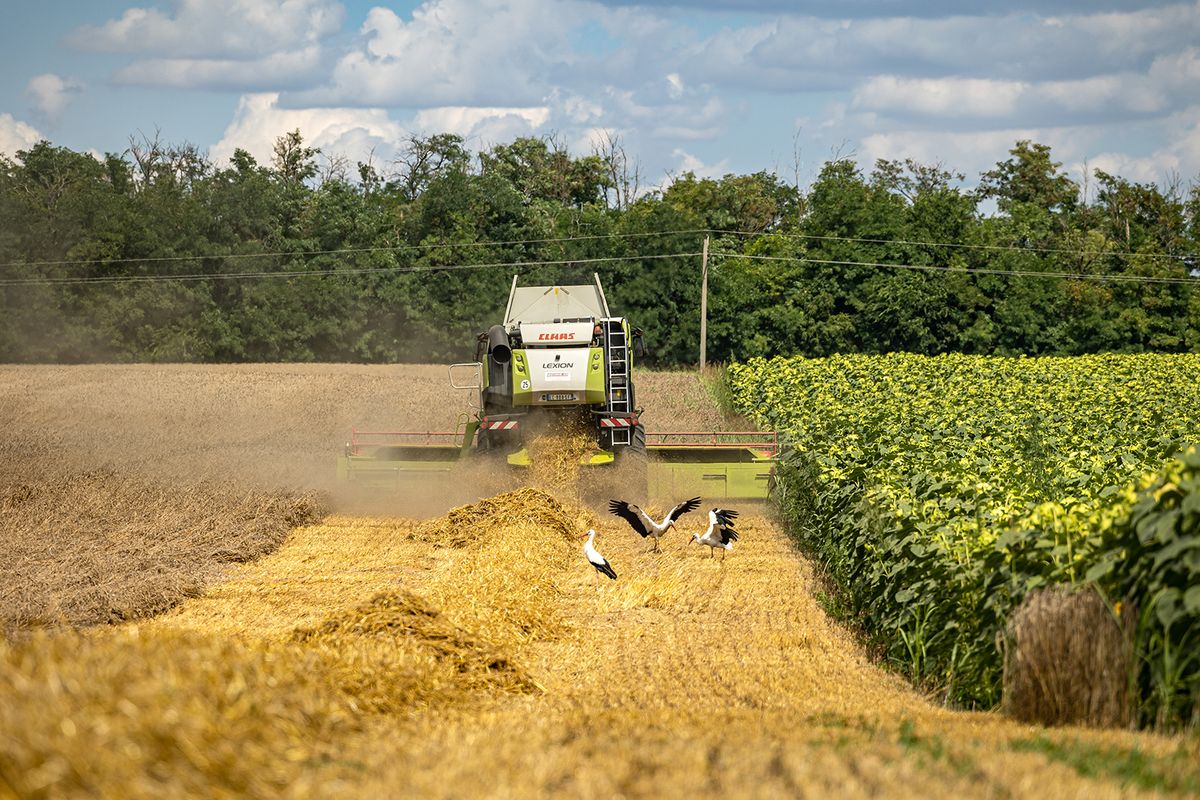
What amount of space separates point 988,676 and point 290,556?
30.8 feet

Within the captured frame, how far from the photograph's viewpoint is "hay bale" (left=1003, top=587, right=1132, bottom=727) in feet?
21.6

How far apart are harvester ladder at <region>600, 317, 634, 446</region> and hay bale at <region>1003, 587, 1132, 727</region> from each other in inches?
443

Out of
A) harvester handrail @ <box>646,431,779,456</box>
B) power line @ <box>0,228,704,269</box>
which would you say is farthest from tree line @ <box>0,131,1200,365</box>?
harvester handrail @ <box>646,431,779,456</box>

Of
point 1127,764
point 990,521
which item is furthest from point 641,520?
point 1127,764

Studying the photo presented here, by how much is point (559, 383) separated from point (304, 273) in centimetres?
4553

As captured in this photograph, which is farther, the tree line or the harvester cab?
the tree line

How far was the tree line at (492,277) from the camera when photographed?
5712 centimetres

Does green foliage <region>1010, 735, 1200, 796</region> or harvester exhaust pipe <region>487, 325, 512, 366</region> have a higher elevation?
harvester exhaust pipe <region>487, 325, 512, 366</region>

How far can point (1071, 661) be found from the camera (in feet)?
21.9

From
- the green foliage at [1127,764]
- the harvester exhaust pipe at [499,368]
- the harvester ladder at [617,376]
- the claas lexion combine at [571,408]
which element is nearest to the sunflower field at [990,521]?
the green foliage at [1127,764]

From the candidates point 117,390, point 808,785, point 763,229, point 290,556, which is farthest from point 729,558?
point 763,229

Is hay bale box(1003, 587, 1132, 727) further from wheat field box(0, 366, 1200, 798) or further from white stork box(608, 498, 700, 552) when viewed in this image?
white stork box(608, 498, 700, 552)

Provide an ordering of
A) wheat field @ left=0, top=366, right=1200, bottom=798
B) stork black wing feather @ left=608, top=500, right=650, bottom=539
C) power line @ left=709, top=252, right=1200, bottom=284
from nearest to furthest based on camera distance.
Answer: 1. wheat field @ left=0, top=366, right=1200, bottom=798
2. stork black wing feather @ left=608, top=500, right=650, bottom=539
3. power line @ left=709, top=252, right=1200, bottom=284

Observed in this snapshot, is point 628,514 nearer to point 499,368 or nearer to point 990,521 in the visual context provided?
point 499,368
